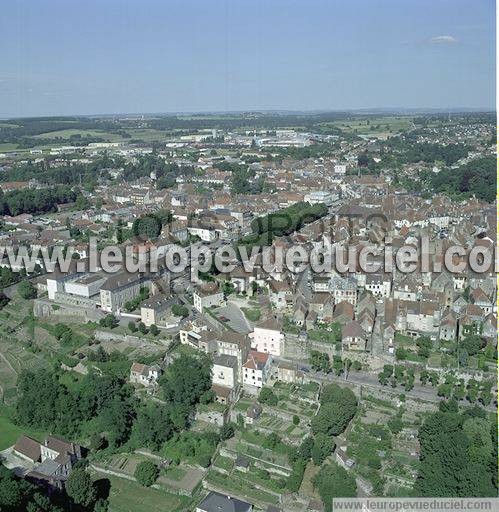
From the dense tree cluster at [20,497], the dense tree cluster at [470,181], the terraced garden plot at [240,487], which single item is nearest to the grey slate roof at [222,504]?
the terraced garden plot at [240,487]

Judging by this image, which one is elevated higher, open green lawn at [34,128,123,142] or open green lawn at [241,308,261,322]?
open green lawn at [34,128,123,142]

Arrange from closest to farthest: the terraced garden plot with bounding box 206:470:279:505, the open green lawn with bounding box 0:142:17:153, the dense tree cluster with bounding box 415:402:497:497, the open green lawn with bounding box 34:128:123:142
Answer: the dense tree cluster with bounding box 415:402:497:497, the terraced garden plot with bounding box 206:470:279:505, the open green lawn with bounding box 0:142:17:153, the open green lawn with bounding box 34:128:123:142

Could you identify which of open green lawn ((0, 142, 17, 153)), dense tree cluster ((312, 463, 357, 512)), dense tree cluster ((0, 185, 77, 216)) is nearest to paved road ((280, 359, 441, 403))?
dense tree cluster ((312, 463, 357, 512))

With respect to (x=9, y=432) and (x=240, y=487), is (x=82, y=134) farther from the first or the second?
(x=240, y=487)

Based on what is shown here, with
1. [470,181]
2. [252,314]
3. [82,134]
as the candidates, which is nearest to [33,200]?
[252,314]

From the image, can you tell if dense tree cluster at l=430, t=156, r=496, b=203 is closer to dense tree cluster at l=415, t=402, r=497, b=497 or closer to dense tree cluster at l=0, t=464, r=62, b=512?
dense tree cluster at l=415, t=402, r=497, b=497

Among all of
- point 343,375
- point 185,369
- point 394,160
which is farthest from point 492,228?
point 394,160
